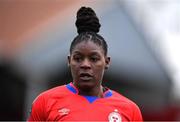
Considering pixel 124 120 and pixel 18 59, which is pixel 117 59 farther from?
pixel 124 120

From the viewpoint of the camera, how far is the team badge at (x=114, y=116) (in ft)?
16.0

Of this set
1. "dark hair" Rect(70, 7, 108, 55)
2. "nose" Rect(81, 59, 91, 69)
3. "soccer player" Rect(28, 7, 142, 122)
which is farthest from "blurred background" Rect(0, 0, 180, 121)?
"nose" Rect(81, 59, 91, 69)

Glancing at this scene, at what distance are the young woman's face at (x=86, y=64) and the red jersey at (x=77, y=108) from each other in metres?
0.11

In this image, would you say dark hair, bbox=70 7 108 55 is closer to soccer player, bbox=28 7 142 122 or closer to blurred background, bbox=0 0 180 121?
soccer player, bbox=28 7 142 122

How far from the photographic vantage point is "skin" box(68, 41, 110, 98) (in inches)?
194

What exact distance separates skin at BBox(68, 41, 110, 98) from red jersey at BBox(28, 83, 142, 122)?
76 mm

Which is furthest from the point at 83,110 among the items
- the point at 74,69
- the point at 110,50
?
the point at 110,50

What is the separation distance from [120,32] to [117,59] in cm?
89

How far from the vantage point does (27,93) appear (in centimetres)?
984

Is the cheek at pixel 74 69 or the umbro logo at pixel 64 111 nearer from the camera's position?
the umbro logo at pixel 64 111

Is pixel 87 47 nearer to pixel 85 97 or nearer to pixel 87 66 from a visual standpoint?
pixel 87 66

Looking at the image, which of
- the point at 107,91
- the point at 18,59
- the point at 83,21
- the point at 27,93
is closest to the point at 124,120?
the point at 107,91

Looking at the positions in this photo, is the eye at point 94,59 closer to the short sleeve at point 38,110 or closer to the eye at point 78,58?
the eye at point 78,58

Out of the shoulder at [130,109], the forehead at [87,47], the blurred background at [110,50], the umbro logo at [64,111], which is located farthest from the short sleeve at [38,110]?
the blurred background at [110,50]
